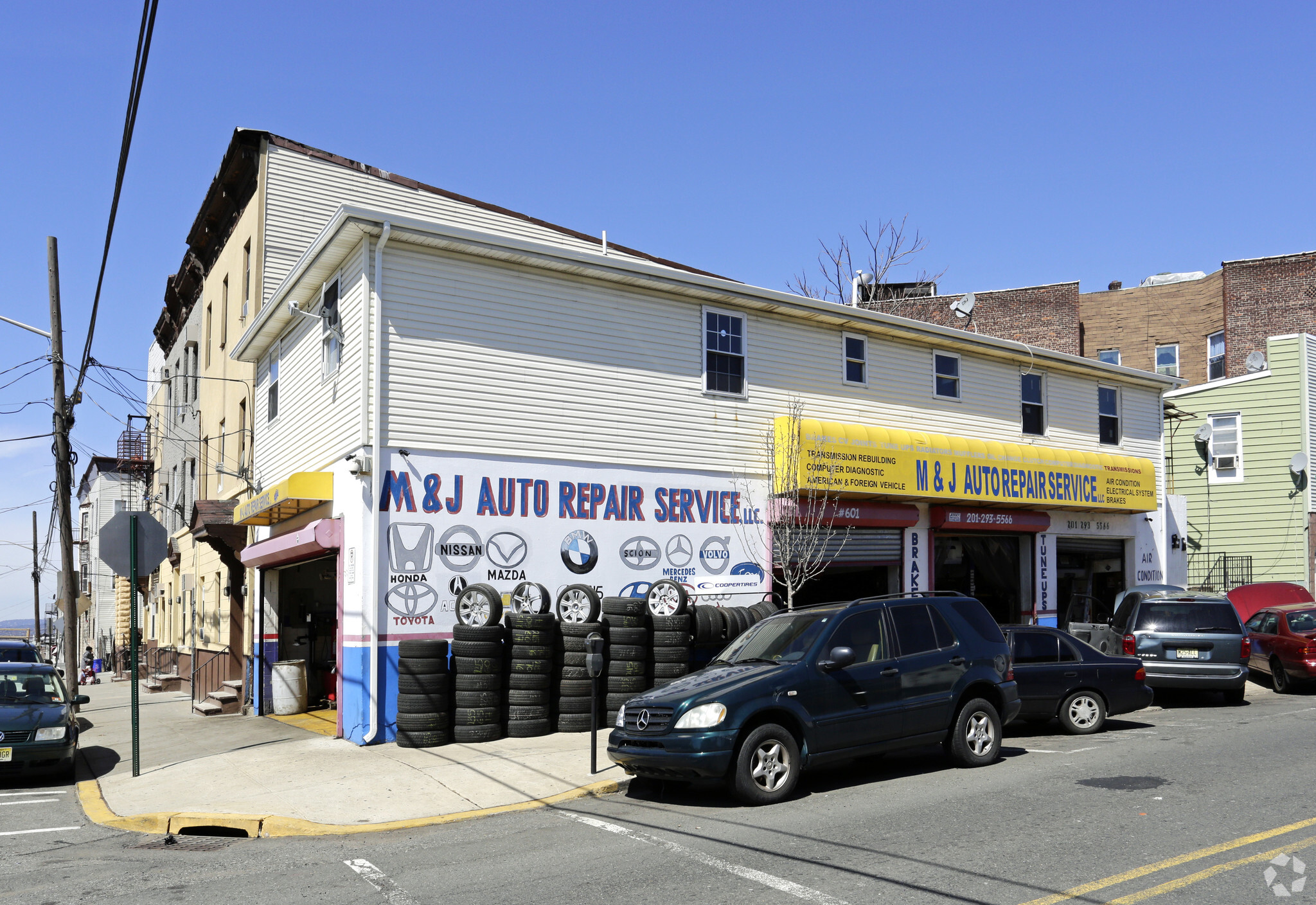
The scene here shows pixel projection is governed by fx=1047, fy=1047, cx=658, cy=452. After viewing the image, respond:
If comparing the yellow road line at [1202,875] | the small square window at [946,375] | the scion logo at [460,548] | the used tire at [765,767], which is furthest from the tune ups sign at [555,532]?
the yellow road line at [1202,875]

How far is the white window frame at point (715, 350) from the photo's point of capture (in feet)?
59.5

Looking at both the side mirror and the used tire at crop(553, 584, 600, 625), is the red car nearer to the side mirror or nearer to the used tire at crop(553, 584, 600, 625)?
the side mirror

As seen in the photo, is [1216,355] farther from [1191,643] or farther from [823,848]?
[823,848]

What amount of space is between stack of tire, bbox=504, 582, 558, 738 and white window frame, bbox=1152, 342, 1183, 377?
3219cm

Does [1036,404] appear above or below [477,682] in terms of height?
above

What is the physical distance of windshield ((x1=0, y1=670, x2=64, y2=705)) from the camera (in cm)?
1350

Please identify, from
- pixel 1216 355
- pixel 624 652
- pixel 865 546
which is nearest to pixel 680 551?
pixel 624 652

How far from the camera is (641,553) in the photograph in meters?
16.8

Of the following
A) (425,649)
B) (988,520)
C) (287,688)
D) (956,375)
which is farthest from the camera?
(956,375)

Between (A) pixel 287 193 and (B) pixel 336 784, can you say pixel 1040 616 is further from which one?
(A) pixel 287 193

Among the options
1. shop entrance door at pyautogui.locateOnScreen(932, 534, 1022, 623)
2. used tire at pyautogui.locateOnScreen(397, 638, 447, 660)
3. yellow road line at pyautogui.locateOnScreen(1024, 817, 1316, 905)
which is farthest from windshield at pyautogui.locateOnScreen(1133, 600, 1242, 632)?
used tire at pyautogui.locateOnScreen(397, 638, 447, 660)

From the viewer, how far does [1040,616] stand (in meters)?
22.6

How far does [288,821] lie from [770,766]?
14.6 ft

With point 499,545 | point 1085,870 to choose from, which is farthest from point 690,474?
point 1085,870
